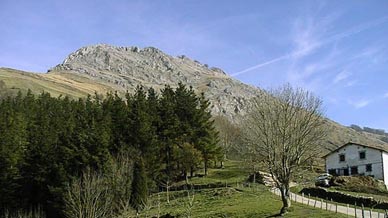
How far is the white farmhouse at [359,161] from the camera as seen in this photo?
72.1 meters

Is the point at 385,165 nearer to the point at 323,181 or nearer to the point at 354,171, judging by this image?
the point at 354,171

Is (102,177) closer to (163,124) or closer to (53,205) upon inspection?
(53,205)

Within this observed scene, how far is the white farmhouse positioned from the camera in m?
72.1

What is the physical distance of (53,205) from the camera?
2164 inches

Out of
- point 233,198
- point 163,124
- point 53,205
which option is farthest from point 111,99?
point 233,198

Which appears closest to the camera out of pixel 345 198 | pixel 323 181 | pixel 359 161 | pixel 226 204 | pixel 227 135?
pixel 226 204

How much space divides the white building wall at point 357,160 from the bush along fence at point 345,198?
66.5 ft

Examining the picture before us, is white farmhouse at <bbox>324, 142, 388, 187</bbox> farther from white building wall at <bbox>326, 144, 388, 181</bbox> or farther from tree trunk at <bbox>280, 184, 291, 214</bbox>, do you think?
tree trunk at <bbox>280, 184, 291, 214</bbox>

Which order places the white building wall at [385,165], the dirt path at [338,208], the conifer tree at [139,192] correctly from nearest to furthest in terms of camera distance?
the dirt path at [338,208] → the conifer tree at [139,192] → the white building wall at [385,165]

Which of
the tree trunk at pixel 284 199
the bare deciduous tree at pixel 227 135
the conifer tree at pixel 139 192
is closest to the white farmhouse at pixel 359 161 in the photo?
the bare deciduous tree at pixel 227 135

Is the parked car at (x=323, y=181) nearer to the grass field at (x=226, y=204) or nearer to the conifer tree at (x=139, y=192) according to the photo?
the grass field at (x=226, y=204)

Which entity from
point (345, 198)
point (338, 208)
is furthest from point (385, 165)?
point (338, 208)

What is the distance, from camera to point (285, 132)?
152ft

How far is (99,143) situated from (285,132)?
24405 mm
